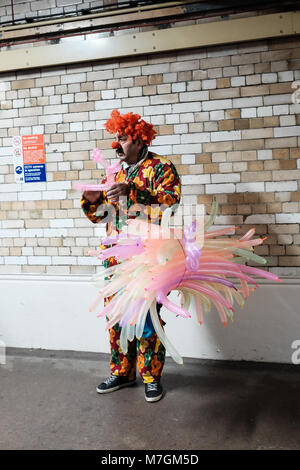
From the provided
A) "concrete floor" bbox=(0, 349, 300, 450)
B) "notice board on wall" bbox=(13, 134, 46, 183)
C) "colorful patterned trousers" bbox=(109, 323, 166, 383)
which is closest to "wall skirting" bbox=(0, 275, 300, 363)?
"concrete floor" bbox=(0, 349, 300, 450)

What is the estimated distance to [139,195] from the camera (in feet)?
7.97

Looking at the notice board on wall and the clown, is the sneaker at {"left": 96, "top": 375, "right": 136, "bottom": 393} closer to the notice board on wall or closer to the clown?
the clown

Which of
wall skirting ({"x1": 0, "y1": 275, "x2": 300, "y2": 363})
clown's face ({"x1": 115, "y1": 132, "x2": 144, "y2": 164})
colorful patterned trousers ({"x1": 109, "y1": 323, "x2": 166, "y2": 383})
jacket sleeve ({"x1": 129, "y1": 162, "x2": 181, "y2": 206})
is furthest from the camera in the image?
wall skirting ({"x1": 0, "y1": 275, "x2": 300, "y2": 363})

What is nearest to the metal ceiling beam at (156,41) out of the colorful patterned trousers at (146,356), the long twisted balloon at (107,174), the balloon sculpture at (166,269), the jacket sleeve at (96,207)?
the long twisted balloon at (107,174)

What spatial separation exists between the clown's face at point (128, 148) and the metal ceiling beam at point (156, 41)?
103cm

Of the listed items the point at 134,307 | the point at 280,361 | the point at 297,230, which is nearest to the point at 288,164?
the point at 297,230

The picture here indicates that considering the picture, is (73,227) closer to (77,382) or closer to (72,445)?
(77,382)

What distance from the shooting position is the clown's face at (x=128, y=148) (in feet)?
8.25

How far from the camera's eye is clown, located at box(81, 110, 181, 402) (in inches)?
95.9

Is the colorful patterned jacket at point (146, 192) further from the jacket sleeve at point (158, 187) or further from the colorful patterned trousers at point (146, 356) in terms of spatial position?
the colorful patterned trousers at point (146, 356)

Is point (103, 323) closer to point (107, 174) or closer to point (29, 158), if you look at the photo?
point (107, 174)

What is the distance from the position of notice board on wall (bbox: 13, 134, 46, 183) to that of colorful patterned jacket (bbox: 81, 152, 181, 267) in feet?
3.74
